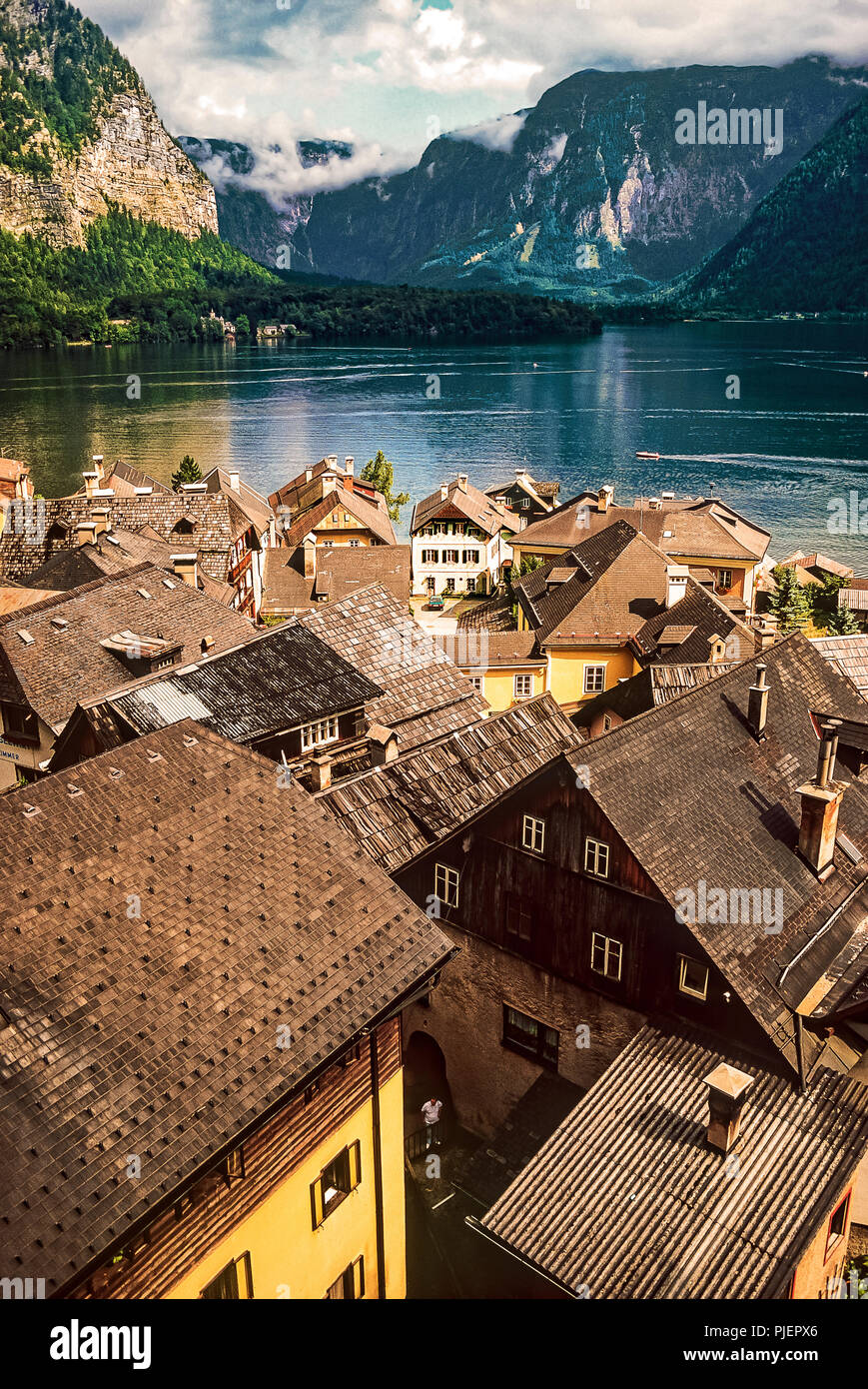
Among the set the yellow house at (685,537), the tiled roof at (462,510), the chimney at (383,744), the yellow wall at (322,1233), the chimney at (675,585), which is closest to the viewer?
the yellow wall at (322,1233)

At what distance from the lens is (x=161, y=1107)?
13219mm

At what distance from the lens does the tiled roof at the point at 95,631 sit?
116 feet

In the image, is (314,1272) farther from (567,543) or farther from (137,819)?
(567,543)

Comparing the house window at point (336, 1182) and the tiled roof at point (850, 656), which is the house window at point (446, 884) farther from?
the tiled roof at point (850, 656)

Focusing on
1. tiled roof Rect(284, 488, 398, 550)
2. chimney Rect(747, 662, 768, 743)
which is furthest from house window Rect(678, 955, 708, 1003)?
tiled roof Rect(284, 488, 398, 550)

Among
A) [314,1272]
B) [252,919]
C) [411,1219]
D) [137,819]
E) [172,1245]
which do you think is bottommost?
[411,1219]

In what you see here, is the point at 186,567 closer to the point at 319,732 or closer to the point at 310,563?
the point at 310,563

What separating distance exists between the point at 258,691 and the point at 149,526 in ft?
115

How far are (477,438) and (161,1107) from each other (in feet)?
532

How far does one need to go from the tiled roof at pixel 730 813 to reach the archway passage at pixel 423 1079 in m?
8.85

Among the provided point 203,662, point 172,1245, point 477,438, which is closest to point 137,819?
point 172,1245

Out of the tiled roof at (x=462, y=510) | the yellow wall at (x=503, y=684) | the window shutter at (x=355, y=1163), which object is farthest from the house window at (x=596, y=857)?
the tiled roof at (x=462, y=510)

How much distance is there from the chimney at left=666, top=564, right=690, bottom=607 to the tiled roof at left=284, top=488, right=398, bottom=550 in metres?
39.6

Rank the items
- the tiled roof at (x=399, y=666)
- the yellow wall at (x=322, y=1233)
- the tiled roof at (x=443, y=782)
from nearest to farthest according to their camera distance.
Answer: the yellow wall at (x=322, y=1233) → the tiled roof at (x=443, y=782) → the tiled roof at (x=399, y=666)
